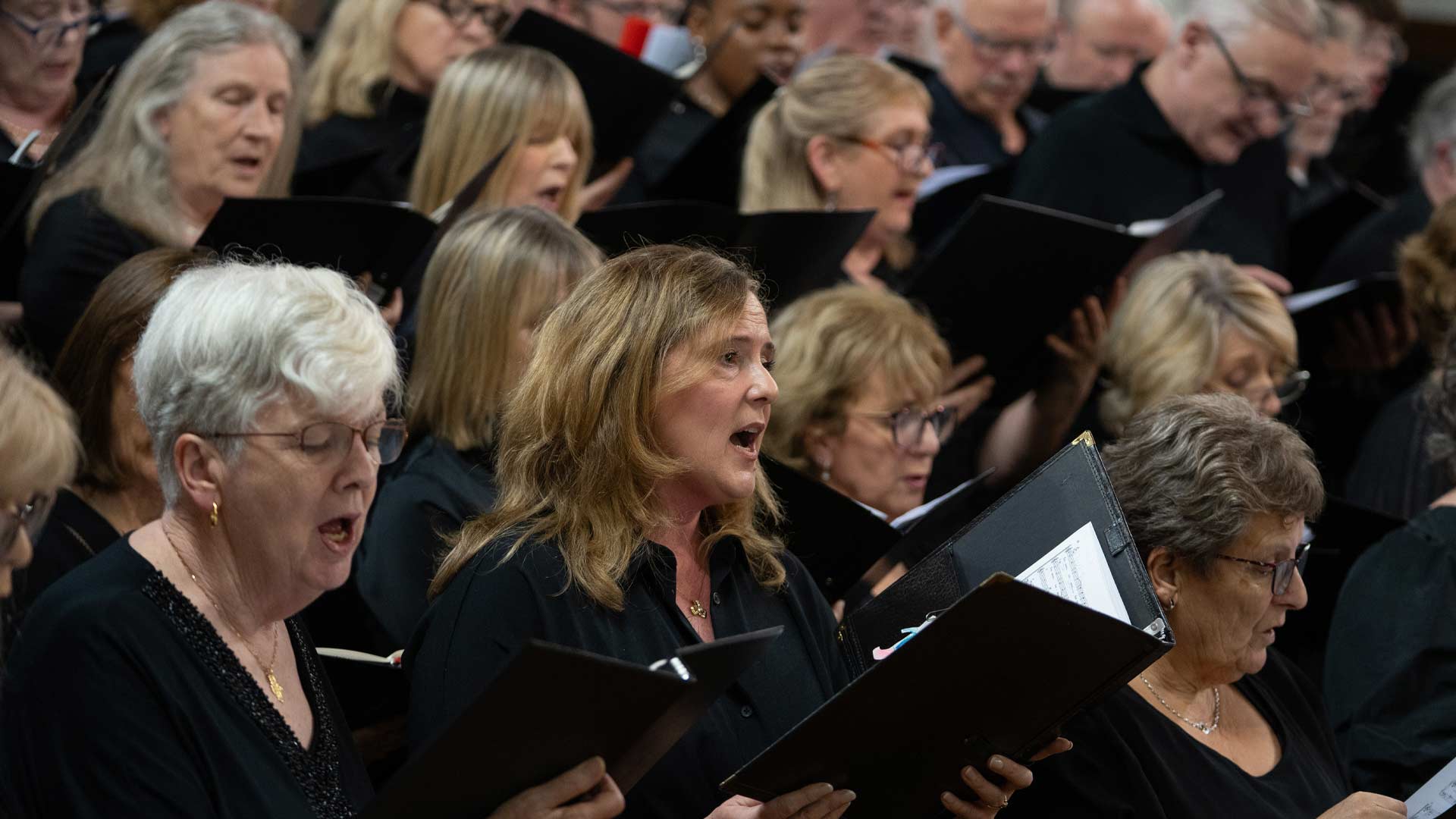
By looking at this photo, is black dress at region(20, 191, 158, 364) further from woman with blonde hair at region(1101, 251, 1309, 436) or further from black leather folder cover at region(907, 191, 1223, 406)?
woman with blonde hair at region(1101, 251, 1309, 436)

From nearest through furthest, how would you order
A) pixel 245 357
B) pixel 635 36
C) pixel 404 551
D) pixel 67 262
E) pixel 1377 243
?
pixel 245 357 → pixel 404 551 → pixel 67 262 → pixel 635 36 → pixel 1377 243

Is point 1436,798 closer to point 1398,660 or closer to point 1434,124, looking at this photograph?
point 1398,660

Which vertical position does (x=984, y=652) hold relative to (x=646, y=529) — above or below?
above

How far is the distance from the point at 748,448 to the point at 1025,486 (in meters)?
0.42

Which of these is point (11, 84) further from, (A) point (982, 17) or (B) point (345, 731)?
(A) point (982, 17)

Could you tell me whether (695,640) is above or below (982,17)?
above

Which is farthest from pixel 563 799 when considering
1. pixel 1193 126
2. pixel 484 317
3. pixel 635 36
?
pixel 1193 126

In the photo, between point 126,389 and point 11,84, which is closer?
point 126,389

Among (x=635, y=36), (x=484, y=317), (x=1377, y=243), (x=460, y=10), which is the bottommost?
(x=1377, y=243)

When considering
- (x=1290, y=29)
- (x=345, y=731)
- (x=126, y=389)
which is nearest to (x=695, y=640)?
(x=345, y=731)

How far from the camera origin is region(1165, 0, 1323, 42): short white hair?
535cm

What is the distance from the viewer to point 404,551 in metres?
3.15

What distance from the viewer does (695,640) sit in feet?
8.39

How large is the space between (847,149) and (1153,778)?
2296mm
